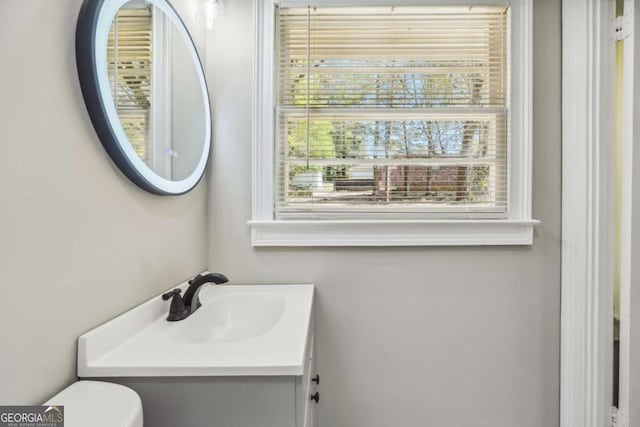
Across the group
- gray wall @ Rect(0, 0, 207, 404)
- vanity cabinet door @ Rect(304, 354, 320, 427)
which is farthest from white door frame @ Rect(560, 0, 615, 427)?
gray wall @ Rect(0, 0, 207, 404)

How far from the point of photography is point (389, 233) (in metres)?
1.32

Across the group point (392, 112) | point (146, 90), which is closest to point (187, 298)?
point (146, 90)

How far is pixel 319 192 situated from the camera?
1380 mm

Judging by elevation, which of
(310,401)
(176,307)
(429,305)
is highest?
(176,307)

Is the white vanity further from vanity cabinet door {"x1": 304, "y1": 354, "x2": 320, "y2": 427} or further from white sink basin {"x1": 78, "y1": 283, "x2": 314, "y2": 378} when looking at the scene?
vanity cabinet door {"x1": 304, "y1": 354, "x2": 320, "y2": 427}

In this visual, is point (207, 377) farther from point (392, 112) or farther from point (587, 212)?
point (587, 212)

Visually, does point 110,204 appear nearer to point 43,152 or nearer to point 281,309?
point 43,152

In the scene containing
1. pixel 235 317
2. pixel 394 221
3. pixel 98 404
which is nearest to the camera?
pixel 98 404

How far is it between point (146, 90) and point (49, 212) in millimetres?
449

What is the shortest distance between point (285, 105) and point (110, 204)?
32.7 inches

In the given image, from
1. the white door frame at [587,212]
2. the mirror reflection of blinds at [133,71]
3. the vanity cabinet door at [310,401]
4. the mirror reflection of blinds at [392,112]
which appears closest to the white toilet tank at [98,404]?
the vanity cabinet door at [310,401]

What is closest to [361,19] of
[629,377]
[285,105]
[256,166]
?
[285,105]

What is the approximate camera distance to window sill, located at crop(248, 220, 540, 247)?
131cm

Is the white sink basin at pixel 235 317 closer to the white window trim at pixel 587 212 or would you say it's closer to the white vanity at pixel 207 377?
the white vanity at pixel 207 377
